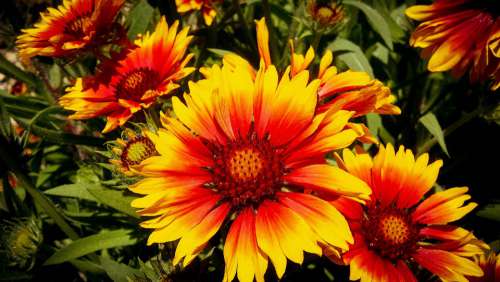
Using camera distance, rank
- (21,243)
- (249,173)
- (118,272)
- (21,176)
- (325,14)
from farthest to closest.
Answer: (325,14) < (21,243) < (21,176) < (118,272) < (249,173)

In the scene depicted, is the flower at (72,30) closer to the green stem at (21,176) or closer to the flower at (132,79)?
the flower at (132,79)

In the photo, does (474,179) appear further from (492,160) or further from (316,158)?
(316,158)

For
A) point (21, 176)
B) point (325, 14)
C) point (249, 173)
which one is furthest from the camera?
point (325, 14)

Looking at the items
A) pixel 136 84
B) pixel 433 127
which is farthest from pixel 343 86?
pixel 136 84

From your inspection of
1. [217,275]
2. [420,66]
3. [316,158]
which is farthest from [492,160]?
[217,275]

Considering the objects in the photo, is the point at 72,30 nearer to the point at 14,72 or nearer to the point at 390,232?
the point at 14,72

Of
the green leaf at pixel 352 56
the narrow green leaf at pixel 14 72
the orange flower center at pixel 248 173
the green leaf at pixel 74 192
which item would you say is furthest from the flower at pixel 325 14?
the narrow green leaf at pixel 14 72

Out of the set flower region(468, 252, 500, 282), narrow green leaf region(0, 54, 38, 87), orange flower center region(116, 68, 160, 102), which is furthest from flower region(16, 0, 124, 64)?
flower region(468, 252, 500, 282)

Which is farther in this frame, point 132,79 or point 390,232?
point 132,79
